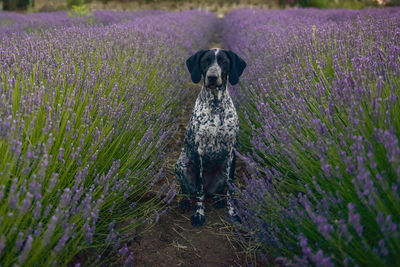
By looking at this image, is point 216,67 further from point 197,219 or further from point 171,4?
point 171,4

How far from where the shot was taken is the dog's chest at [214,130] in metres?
2.50

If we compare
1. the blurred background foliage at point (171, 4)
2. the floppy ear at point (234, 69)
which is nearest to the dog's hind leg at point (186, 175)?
the floppy ear at point (234, 69)

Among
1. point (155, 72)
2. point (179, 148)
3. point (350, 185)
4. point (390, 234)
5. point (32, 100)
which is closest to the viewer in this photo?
point (390, 234)

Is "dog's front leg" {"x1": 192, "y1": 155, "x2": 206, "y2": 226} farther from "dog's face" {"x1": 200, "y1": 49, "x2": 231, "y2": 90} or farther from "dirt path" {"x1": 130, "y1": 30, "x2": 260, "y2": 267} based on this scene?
"dog's face" {"x1": 200, "y1": 49, "x2": 231, "y2": 90}

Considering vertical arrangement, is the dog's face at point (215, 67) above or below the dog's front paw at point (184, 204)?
above

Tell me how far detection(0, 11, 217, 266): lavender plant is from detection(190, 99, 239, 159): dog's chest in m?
0.31

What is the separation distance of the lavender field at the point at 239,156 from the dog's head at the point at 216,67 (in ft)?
1.16

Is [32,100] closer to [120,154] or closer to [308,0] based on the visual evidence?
[120,154]

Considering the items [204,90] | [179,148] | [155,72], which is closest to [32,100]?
[204,90]

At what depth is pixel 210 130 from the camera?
2.50m

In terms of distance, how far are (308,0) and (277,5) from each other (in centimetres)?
421

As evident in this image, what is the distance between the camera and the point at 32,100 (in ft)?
5.46

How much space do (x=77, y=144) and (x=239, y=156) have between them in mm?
1052

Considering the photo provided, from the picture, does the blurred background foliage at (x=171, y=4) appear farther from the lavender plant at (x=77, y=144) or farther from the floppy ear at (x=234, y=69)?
the floppy ear at (x=234, y=69)
